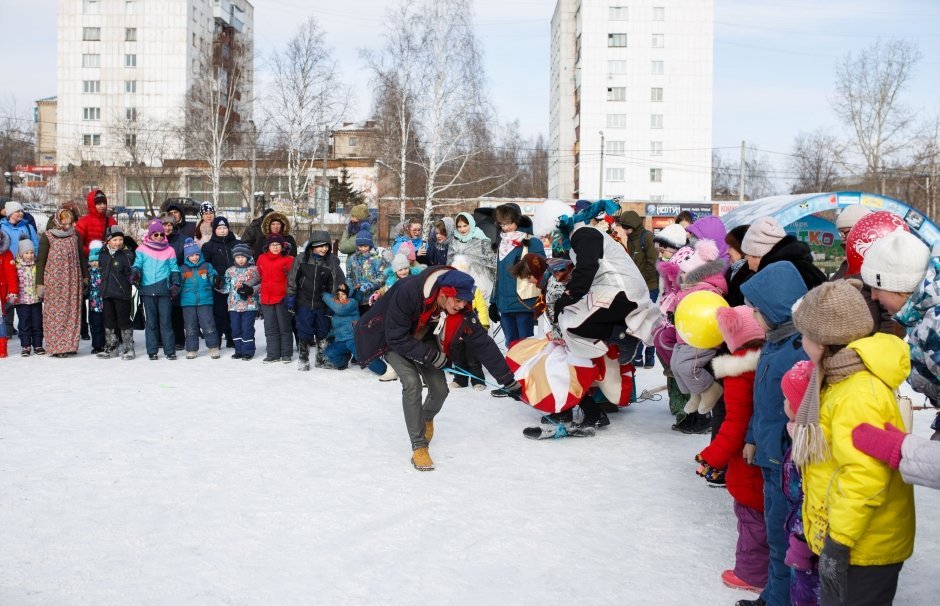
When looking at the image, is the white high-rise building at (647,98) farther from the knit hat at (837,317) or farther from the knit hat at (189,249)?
the knit hat at (837,317)

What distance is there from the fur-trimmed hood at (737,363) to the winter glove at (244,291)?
23.1 feet

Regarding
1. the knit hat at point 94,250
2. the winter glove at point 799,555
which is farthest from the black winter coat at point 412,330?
the knit hat at point 94,250

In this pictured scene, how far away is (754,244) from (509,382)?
1878mm

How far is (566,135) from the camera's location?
63.3m

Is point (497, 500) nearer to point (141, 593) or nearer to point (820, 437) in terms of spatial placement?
point (141, 593)

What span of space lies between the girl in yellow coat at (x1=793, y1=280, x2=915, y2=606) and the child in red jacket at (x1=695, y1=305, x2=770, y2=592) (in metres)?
0.95

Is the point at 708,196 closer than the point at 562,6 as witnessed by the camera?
Yes

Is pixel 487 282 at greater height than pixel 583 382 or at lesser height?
greater

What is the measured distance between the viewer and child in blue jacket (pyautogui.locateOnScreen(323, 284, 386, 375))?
927 cm

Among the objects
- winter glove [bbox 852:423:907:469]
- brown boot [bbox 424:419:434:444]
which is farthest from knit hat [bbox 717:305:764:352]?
brown boot [bbox 424:419:434:444]

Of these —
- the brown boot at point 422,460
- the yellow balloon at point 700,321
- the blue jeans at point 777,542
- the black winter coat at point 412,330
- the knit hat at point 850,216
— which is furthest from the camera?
the knit hat at point 850,216

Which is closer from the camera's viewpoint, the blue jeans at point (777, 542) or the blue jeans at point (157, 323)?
the blue jeans at point (777, 542)

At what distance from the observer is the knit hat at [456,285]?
17.6ft

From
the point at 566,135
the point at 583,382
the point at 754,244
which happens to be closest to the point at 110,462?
the point at 583,382
